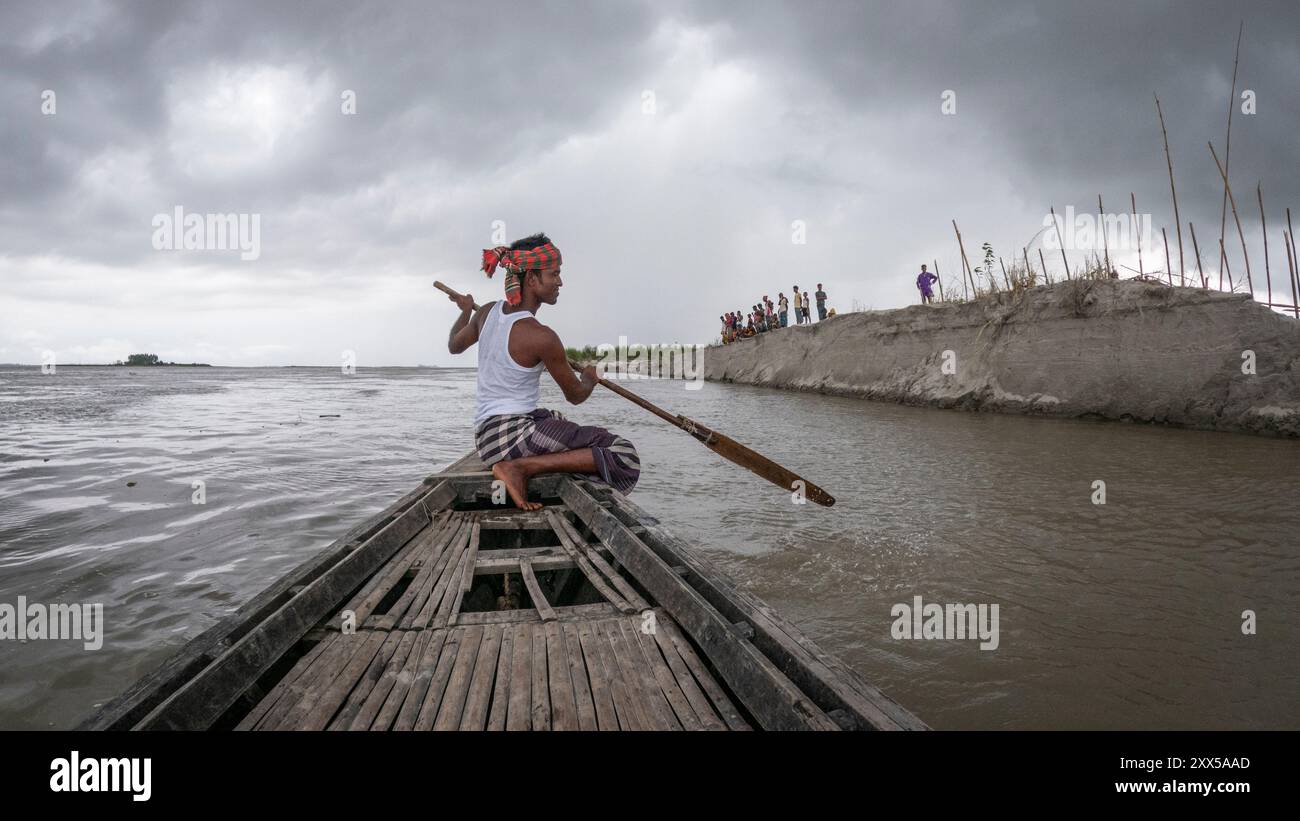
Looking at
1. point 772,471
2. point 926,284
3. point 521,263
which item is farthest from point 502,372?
point 926,284

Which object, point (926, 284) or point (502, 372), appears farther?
point (926, 284)

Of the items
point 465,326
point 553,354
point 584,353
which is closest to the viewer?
point 553,354

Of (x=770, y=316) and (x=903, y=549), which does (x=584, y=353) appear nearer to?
(x=770, y=316)

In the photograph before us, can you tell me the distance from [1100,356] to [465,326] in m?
Result: 11.3

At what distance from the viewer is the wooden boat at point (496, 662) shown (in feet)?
5.17

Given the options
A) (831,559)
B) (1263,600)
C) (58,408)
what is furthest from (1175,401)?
(58,408)

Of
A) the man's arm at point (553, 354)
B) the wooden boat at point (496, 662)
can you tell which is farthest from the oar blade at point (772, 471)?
the wooden boat at point (496, 662)

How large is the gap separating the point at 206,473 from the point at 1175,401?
1354cm

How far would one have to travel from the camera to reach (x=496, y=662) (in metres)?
1.95

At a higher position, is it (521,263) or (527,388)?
(521,263)

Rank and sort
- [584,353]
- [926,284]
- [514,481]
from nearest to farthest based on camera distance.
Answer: [514,481] → [926,284] → [584,353]

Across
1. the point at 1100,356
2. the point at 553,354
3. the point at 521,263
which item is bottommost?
the point at 553,354
